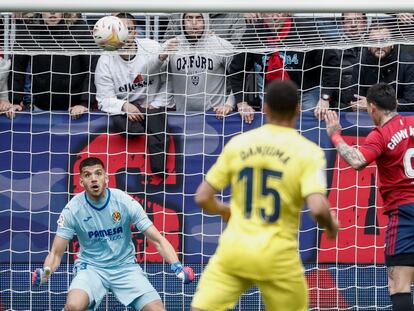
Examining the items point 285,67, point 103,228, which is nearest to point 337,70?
point 285,67

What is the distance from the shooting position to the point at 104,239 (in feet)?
26.9

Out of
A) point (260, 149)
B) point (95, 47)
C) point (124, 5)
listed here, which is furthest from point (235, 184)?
point (95, 47)

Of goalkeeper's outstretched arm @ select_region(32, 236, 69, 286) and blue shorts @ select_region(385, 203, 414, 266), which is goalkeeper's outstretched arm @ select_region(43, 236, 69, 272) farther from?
blue shorts @ select_region(385, 203, 414, 266)

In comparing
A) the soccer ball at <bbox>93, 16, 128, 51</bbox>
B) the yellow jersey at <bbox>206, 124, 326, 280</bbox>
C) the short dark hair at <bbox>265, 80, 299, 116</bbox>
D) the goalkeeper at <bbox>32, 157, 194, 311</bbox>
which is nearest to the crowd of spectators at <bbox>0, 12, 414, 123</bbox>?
the soccer ball at <bbox>93, 16, 128, 51</bbox>

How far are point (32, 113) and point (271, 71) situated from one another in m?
2.21

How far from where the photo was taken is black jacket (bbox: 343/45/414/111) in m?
9.57

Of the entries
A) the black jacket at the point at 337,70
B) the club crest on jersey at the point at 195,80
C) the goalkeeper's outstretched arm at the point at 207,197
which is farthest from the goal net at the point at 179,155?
the goalkeeper's outstretched arm at the point at 207,197

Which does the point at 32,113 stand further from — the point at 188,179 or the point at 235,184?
the point at 235,184

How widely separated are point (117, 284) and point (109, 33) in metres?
2.02

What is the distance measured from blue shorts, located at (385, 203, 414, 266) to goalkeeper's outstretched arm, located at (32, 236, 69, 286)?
8.04ft

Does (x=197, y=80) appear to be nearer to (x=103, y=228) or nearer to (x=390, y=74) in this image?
(x=390, y=74)

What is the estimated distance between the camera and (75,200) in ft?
27.3

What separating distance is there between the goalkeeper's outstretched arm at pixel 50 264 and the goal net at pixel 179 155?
1.58 meters

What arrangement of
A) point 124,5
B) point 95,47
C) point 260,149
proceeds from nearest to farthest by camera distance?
1. point 260,149
2. point 124,5
3. point 95,47
